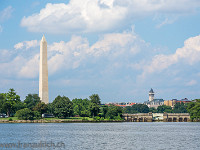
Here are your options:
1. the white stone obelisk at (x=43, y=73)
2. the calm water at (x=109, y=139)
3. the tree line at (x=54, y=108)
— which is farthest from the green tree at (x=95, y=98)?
the calm water at (x=109, y=139)

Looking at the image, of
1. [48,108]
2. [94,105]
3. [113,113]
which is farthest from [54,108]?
[113,113]

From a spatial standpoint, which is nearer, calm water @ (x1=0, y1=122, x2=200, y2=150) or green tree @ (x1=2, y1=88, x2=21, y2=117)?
calm water @ (x1=0, y1=122, x2=200, y2=150)

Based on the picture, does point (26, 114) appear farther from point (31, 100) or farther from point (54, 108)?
point (31, 100)

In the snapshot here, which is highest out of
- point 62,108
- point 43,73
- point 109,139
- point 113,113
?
point 43,73

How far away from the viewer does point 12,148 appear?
196ft

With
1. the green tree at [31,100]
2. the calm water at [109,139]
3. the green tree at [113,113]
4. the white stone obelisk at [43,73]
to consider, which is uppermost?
the white stone obelisk at [43,73]

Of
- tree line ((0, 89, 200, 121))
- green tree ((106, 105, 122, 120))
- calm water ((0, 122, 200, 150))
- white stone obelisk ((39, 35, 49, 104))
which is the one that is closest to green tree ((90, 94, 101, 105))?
tree line ((0, 89, 200, 121))

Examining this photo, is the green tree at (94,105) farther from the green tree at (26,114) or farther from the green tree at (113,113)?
the green tree at (26,114)

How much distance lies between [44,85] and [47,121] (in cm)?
1561

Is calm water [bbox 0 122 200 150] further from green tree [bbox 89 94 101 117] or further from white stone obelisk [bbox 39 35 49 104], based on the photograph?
green tree [bbox 89 94 101 117]

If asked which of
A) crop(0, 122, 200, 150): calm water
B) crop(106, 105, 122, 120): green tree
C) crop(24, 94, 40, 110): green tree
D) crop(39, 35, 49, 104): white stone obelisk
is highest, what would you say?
crop(39, 35, 49, 104): white stone obelisk

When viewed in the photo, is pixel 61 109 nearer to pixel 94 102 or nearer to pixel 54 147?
pixel 94 102

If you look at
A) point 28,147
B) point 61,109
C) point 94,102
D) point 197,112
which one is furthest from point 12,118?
point 28,147

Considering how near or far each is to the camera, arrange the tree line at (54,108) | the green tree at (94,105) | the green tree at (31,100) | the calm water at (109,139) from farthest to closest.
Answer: the green tree at (31,100)
the green tree at (94,105)
the tree line at (54,108)
the calm water at (109,139)
